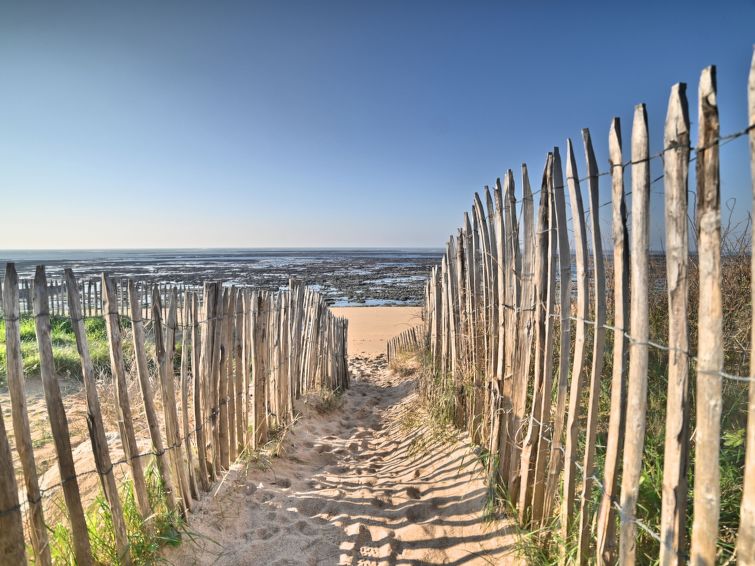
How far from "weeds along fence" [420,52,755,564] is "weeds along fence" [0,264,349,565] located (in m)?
1.98

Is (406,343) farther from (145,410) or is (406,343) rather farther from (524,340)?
(145,410)

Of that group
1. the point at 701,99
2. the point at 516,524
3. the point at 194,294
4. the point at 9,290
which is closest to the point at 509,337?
the point at 516,524

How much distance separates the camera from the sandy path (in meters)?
2.67

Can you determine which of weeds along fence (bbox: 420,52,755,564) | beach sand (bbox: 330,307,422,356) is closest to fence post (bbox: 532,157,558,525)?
weeds along fence (bbox: 420,52,755,564)

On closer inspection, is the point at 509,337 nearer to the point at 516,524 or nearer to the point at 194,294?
the point at 516,524

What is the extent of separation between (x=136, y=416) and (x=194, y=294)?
11.3 ft

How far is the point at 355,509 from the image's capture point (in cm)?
324

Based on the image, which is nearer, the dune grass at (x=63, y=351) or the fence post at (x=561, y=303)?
the fence post at (x=561, y=303)

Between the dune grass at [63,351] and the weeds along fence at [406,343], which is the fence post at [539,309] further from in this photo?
the weeds along fence at [406,343]

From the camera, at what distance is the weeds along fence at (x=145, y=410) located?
1792mm

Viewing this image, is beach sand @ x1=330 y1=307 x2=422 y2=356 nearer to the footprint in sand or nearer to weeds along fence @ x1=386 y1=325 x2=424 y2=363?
weeds along fence @ x1=386 y1=325 x2=424 y2=363

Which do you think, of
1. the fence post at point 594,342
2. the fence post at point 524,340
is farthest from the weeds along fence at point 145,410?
the fence post at point 594,342

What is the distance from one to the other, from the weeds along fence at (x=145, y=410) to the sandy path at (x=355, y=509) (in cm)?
29

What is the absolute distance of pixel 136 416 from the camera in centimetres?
549
